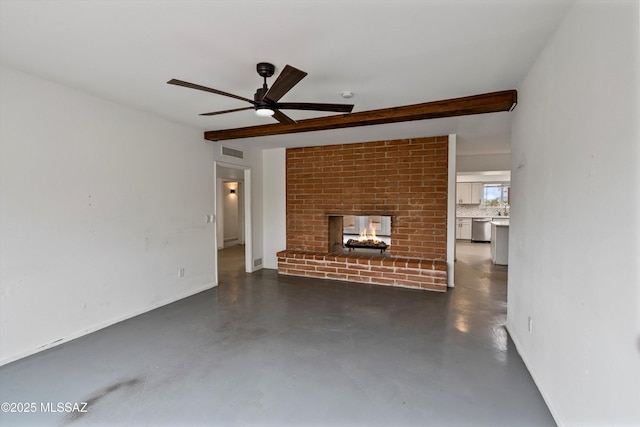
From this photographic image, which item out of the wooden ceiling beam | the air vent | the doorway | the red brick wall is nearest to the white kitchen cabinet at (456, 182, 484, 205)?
the red brick wall

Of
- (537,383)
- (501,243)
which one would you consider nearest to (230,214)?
(501,243)

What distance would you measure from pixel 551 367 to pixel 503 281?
3349mm

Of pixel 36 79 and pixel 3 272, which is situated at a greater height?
pixel 36 79

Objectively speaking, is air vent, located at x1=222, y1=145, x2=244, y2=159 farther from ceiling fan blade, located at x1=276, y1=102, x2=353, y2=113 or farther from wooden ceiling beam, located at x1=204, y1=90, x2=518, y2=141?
ceiling fan blade, located at x1=276, y1=102, x2=353, y2=113

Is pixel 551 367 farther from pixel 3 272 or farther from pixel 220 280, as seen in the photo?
pixel 220 280

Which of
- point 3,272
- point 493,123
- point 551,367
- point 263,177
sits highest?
point 493,123

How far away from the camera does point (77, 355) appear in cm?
250

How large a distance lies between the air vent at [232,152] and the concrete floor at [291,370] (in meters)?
2.37

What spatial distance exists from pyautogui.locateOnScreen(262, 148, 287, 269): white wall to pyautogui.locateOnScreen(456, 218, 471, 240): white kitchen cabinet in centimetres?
628

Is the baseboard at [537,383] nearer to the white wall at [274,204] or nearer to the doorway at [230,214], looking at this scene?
the white wall at [274,204]

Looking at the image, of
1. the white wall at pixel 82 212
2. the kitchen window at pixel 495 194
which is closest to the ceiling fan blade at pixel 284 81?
the white wall at pixel 82 212

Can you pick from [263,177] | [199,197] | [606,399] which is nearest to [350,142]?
[263,177]

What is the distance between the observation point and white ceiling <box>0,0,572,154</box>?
1.63 meters

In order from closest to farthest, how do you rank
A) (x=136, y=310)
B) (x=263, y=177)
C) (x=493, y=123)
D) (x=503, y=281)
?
(x=136, y=310)
(x=493, y=123)
(x=503, y=281)
(x=263, y=177)
